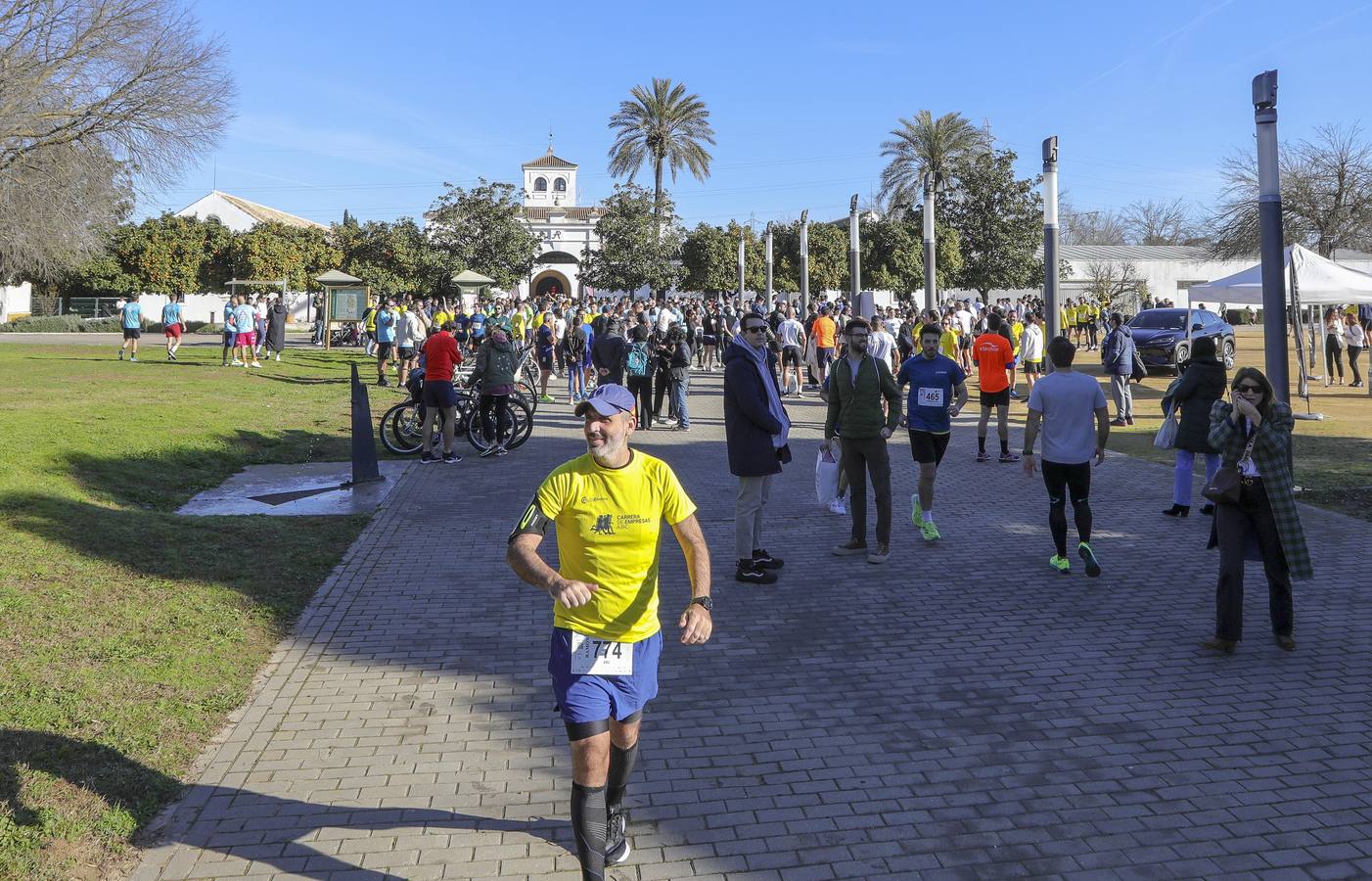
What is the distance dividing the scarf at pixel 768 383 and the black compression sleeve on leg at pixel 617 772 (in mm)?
4239

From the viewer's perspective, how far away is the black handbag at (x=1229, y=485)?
6168mm

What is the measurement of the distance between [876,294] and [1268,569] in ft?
181

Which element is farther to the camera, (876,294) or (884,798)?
(876,294)

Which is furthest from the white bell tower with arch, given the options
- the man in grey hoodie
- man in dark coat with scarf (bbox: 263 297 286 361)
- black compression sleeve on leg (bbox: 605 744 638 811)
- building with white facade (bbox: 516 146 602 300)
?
black compression sleeve on leg (bbox: 605 744 638 811)

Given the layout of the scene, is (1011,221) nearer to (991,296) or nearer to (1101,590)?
(991,296)

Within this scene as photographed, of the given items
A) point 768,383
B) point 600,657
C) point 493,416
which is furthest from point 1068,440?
point 493,416

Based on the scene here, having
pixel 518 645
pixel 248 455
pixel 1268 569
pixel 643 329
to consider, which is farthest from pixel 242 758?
pixel 643 329

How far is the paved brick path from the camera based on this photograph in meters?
3.96

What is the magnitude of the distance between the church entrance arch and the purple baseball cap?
70.2m

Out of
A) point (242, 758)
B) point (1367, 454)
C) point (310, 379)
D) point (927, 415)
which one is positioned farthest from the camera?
point (310, 379)

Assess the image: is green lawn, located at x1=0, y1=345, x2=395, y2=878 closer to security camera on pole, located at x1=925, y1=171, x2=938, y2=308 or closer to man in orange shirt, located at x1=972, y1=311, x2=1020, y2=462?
man in orange shirt, located at x1=972, y1=311, x2=1020, y2=462

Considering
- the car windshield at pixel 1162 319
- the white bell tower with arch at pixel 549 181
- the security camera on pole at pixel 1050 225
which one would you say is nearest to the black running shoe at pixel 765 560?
the security camera on pole at pixel 1050 225

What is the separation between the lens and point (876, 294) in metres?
60.2

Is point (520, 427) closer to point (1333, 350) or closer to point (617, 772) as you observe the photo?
point (617, 772)
